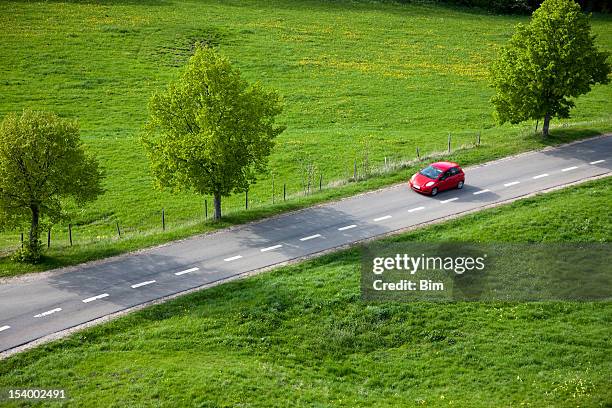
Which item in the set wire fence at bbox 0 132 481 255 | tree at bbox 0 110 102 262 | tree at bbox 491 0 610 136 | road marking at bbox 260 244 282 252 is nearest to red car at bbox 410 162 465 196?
wire fence at bbox 0 132 481 255

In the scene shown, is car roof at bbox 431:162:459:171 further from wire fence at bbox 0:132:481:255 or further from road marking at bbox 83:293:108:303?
road marking at bbox 83:293:108:303

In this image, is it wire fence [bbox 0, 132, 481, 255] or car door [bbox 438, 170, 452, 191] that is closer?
wire fence [bbox 0, 132, 481, 255]

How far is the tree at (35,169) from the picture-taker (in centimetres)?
3844

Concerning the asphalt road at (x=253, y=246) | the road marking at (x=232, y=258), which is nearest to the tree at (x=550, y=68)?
the asphalt road at (x=253, y=246)

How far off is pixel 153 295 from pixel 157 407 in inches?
359

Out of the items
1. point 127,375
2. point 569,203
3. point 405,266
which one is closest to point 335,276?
point 405,266

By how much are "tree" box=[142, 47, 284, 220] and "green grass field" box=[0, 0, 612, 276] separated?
9.87ft

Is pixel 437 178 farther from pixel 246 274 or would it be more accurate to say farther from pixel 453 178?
pixel 246 274

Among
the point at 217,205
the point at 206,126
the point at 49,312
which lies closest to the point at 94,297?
the point at 49,312

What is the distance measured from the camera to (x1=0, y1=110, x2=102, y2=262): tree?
126 ft

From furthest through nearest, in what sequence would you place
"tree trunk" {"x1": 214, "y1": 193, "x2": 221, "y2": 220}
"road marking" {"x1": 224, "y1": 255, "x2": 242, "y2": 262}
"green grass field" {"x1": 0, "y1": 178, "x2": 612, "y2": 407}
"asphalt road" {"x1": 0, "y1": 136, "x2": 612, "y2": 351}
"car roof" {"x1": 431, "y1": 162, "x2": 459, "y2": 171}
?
"car roof" {"x1": 431, "y1": 162, "x2": 459, "y2": 171} → "tree trunk" {"x1": 214, "y1": 193, "x2": 221, "y2": 220} → "road marking" {"x1": 224, "y1": 255, "x2": 242, "y2": 262} → "asphalt road" {"x1": 0, "y1": 136, "x2": 612, "y2": 351} → "green grass field" {"x1": 0, "y1": 178, "x2": 612, "y2": 407}

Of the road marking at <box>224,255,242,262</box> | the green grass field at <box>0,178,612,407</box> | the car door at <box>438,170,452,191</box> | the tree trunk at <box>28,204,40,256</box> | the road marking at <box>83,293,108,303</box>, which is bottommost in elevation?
the green grass field at <box>0,178,612,407</box>

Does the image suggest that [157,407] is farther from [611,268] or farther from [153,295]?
[611,268]

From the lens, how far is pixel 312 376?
1184 inches
